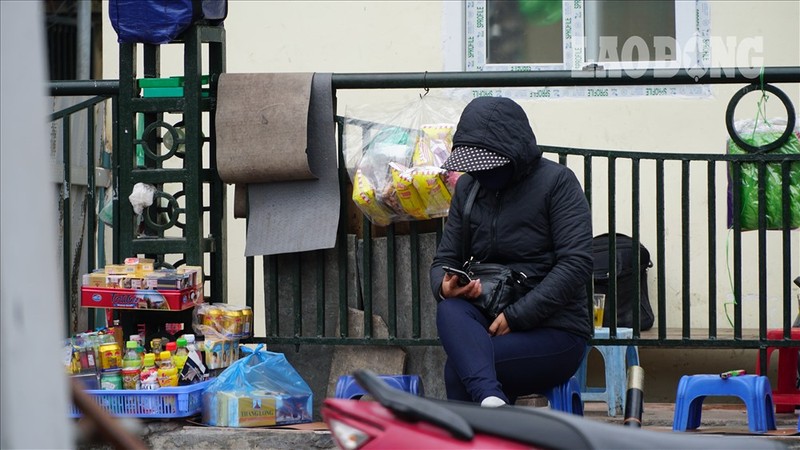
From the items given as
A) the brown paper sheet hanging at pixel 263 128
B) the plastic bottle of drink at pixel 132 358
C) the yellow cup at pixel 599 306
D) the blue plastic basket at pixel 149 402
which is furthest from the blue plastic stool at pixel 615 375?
the plastic bottle of drink at pixel 132 358

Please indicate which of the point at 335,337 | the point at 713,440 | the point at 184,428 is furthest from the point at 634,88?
the point at 713,440

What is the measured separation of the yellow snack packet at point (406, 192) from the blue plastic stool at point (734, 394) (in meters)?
1.38

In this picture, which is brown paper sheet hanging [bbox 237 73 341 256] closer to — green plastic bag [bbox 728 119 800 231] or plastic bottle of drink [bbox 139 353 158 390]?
plastic bottle of drink [bbox 139 353 158 390]

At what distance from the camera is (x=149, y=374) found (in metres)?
4.89

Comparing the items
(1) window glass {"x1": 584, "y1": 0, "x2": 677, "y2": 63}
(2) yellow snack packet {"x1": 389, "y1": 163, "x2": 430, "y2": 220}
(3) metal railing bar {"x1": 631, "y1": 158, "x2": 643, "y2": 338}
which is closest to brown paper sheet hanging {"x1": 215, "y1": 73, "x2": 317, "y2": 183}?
(2) yellow snack packet {"x1": 389, "y1": 163, "x2": 430, "y2": 220}

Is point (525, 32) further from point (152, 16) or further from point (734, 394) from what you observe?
point (734, 394)

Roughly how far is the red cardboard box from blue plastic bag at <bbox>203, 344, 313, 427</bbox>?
1.25 feet

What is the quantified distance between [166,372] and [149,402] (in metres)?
0.15

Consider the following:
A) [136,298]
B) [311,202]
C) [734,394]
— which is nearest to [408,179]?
[311,202]

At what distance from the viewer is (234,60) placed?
7.93 metres

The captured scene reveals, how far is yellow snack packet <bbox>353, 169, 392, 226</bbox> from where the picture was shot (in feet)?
16.5

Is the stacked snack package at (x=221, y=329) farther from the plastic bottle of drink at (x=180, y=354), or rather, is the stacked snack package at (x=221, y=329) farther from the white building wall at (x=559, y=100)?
the white building wall at (x=559, y=100)

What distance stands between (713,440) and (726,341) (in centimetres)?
259

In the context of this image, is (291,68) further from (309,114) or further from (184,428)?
(184,428)
